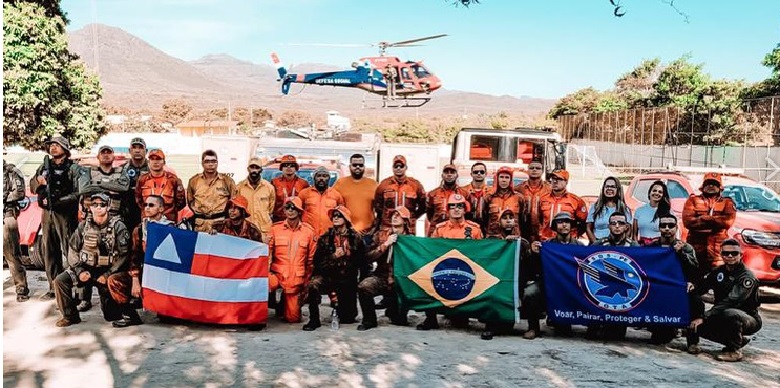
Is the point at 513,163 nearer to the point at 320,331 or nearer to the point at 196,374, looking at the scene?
the point at 320,331

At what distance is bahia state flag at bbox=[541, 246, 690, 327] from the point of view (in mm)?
6984

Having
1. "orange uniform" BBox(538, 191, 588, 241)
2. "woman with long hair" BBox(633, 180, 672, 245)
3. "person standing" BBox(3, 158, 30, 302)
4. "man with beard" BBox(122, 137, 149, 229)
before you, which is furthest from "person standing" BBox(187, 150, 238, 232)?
"woman with long hair" BBox(633, 180, 672, 245)

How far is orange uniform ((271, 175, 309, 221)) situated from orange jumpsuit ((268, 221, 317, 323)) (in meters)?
1.45

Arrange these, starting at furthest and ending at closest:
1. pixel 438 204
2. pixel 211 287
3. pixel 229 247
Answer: pixel 438 204 → pixel 229 247 → pixel 211 287

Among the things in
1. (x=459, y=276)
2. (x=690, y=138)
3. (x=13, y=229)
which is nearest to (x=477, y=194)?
(x=459, y=276)

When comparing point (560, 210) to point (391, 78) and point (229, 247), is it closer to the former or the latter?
point (229, 247)

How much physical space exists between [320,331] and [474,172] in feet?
10.1

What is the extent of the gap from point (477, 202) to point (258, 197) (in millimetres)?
2840

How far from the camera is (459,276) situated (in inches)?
293

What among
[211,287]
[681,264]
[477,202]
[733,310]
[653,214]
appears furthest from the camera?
[477,202]

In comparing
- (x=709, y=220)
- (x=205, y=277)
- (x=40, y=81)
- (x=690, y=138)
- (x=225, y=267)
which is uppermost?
(x=40, y=81)

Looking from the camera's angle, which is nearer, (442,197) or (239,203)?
(239,203)

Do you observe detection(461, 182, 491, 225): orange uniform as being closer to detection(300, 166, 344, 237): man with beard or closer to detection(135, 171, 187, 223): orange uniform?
detection(300, 166, 344, 237): man with beard

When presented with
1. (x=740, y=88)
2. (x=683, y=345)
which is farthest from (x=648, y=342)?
(x=740, y=88)
